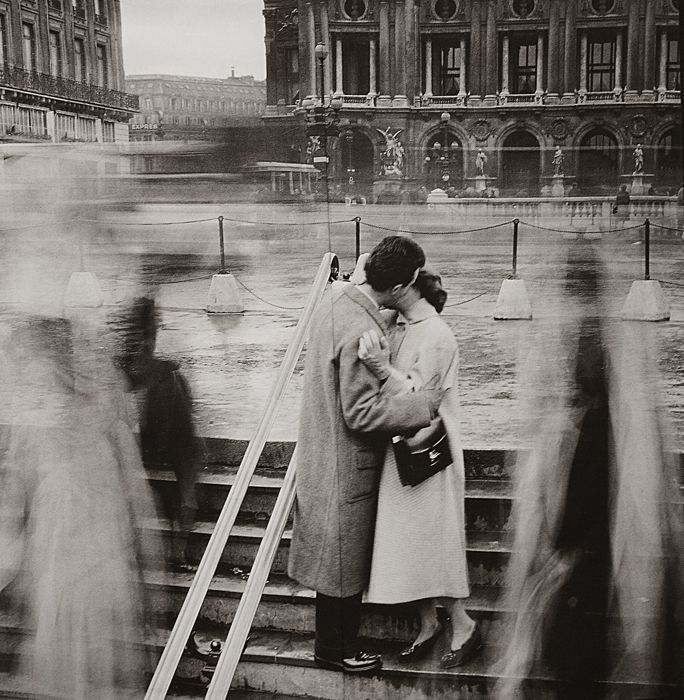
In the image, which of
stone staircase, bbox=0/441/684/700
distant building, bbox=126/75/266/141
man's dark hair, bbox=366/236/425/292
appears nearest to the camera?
man's dark hair, bbox=366/236/425/292

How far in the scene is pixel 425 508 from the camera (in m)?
2.51

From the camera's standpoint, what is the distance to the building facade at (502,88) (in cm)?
249

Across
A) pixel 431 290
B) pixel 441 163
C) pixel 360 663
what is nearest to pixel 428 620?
pixel 360 663

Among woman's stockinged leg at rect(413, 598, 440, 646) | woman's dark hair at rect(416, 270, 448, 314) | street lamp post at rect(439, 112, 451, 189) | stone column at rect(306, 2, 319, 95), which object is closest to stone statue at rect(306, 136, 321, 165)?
stone column at rect(306, 2, 319, 95)

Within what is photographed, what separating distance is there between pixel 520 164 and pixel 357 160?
442mm

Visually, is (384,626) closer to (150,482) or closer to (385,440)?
(385,440)

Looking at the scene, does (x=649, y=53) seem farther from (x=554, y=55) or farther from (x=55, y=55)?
(x=55, y=55)

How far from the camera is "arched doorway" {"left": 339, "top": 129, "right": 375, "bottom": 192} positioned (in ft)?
8.58

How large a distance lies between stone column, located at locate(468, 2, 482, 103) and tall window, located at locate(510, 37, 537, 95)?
9 centimetres

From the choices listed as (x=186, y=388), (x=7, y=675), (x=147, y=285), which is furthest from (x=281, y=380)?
(x=7, y=675)

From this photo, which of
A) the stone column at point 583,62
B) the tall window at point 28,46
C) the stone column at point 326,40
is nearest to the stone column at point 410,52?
the stone column at point 326,40

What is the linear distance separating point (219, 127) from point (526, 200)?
0.92 metres

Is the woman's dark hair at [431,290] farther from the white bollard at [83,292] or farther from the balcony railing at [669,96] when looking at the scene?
the white bollard at [83,292]

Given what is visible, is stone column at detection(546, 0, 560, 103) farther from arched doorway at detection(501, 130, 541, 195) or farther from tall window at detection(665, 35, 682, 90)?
tall window at detection(665, 35, 682, 90)
